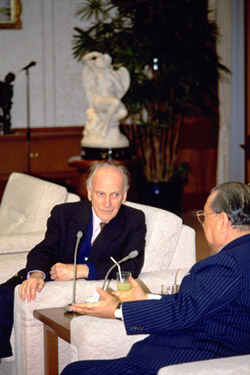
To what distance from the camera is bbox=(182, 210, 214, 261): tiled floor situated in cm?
712

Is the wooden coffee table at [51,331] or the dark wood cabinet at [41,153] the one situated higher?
the dark wood cabinet at [41,153]

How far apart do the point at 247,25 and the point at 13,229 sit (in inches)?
183

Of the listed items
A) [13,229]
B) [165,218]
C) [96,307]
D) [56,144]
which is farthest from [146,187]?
[96,307]

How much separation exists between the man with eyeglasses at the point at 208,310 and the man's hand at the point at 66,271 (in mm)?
874

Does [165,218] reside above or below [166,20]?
below

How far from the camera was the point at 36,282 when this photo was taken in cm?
353

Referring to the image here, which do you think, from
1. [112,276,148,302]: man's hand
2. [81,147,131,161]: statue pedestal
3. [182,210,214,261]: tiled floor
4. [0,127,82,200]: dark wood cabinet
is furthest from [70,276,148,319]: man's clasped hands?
[0,127,82,200]: dark wood cabinet

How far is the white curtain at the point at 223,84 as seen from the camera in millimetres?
9391

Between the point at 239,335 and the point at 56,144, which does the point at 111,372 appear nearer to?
the point at 239,335

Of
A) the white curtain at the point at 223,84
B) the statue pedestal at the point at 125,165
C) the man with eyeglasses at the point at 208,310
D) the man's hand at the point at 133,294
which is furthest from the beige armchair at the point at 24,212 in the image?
the white curtain at the point at 223,84

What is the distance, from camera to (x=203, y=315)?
8.47 ft

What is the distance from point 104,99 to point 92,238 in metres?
4.19

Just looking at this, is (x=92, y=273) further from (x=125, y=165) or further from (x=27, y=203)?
(x=125, y=165)

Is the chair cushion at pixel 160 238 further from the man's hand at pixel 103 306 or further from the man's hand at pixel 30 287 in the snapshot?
the man's hand at pixel 103 306
